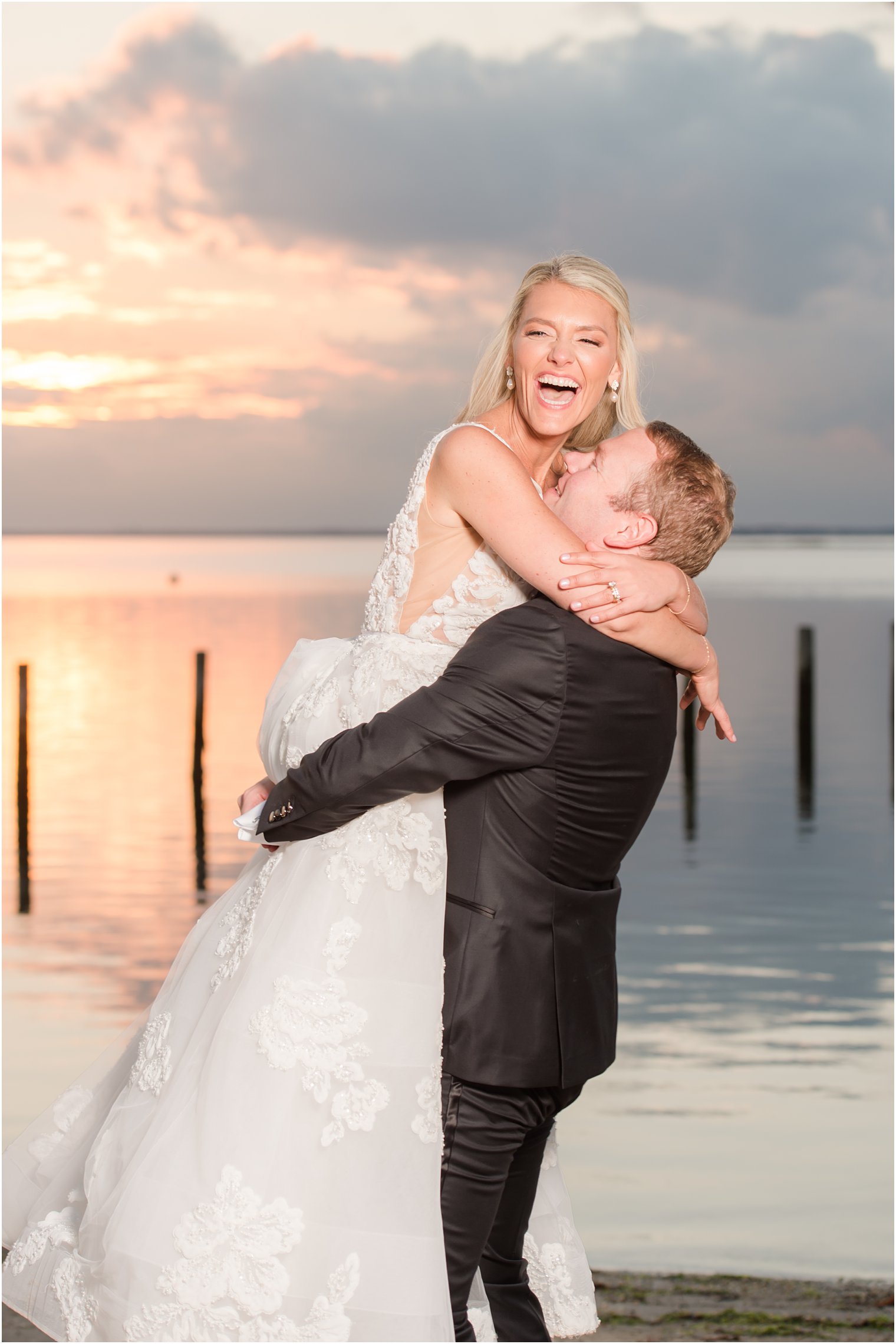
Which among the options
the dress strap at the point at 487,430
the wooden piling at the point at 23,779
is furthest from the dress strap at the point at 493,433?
the wooden piling at the point at 23,779

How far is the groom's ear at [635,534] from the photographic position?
285 cm

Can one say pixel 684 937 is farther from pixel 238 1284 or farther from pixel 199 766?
pixel 238 1284

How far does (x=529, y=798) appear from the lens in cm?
271

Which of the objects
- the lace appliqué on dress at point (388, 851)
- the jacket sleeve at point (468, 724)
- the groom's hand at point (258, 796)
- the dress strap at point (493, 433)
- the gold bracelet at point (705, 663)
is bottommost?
the lace appliqué on dress at point (388, 851)

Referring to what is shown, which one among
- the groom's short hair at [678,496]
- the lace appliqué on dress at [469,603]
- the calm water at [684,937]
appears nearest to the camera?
the groom's short hair at [678,496]

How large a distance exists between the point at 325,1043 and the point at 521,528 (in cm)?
108

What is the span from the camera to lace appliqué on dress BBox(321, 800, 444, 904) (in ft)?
9.08

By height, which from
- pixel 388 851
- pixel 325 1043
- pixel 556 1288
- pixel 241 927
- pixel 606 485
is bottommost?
pixel 556 1288

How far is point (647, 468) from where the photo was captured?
9.28 ft

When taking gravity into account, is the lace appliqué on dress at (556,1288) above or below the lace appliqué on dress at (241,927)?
below

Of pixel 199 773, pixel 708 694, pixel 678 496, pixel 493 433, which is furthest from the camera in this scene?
pixel 199 773

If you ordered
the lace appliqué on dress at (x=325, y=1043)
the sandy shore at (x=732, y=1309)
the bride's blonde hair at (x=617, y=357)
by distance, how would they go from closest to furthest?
the lace appliqué on dress at (x=325, y=1043) → the bride's blonde hair at (x=617, y=357) → the sandy shore at (x=732, y=1309)

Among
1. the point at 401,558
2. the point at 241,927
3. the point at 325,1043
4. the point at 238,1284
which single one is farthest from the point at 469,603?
the point at 238,1284

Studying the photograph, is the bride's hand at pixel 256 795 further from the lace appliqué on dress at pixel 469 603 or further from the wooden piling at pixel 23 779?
the wooden piling at pixel 23 779
